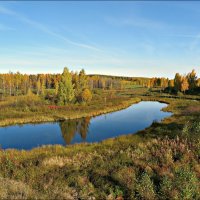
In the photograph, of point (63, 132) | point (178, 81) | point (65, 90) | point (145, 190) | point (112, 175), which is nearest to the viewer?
point (145, 190)

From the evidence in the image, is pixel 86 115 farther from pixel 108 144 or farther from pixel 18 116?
pixel 108 144

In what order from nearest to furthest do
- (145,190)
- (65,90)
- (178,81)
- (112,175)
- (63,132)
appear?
(145,190) → (112,175) → (63,132) → (65,90) → (178,81)

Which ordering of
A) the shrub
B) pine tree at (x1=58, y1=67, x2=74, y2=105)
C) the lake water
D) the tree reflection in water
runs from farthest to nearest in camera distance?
pine tree at (x1=58, y1=67, x2=74, y2=105) → the tree reflection in water → the lake water → the shrub

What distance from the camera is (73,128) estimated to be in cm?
3478

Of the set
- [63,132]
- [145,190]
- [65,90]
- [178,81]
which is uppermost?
[178,81]

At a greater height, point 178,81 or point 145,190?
point 178,81

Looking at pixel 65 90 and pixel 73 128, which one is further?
pixel 65 90

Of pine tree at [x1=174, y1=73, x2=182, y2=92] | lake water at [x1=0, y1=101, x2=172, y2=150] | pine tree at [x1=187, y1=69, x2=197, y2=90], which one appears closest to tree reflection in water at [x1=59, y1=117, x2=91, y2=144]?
lake water at [x1=0, y1=101, x2=172, y2=150]

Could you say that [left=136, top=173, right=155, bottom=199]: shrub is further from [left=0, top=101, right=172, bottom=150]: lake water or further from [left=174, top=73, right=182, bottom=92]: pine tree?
[left=174, top=73, right=182, bottom=92]: pine tree

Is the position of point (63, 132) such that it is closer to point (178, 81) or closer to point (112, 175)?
point (112, 175)

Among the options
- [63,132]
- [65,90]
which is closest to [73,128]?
[63,132]

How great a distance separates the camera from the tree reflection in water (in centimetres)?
3024

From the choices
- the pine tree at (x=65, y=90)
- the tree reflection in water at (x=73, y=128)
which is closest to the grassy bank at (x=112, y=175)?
the tree reflection in water at (x=73, y=128)

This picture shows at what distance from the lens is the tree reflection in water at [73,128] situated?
30.2 meters
